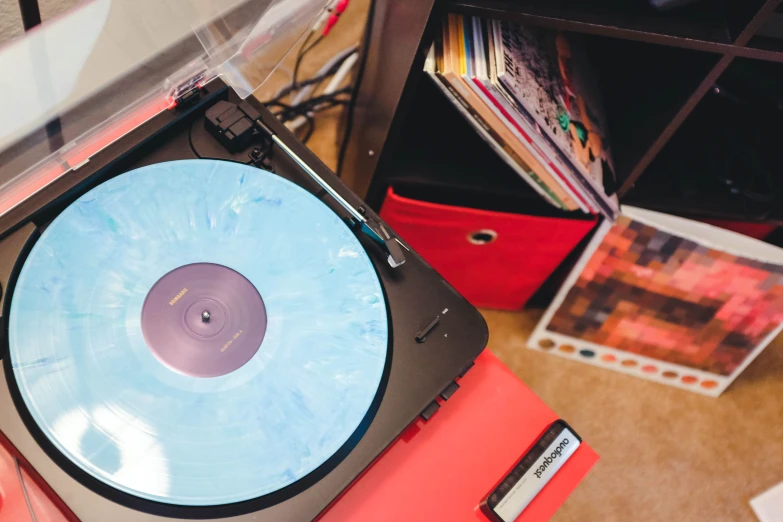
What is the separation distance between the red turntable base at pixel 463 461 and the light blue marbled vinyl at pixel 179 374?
0.08 metres

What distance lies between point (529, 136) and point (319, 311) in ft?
1.37

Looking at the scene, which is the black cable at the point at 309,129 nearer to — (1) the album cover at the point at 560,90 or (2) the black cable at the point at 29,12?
(1) the album cover at the point at 560,90

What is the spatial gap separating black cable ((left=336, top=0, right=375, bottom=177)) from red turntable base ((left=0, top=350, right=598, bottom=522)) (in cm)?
62

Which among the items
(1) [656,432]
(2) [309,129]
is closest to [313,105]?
(2) [309,129]

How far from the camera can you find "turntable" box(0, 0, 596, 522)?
60 centimetres

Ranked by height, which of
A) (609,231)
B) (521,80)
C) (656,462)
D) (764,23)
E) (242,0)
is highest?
(242,0)

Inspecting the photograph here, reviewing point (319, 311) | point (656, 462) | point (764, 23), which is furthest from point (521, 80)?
point (656, 462)

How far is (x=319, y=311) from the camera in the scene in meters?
0.69

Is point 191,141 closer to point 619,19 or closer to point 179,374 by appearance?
point 179,374

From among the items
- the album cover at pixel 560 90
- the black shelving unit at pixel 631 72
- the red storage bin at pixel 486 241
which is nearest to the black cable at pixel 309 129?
the black shelving unit at pixel 631 72

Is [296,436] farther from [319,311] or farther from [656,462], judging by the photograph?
[656,462]

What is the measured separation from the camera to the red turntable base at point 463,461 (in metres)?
0.67

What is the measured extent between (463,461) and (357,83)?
0.75 m

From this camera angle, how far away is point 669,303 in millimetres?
1209
